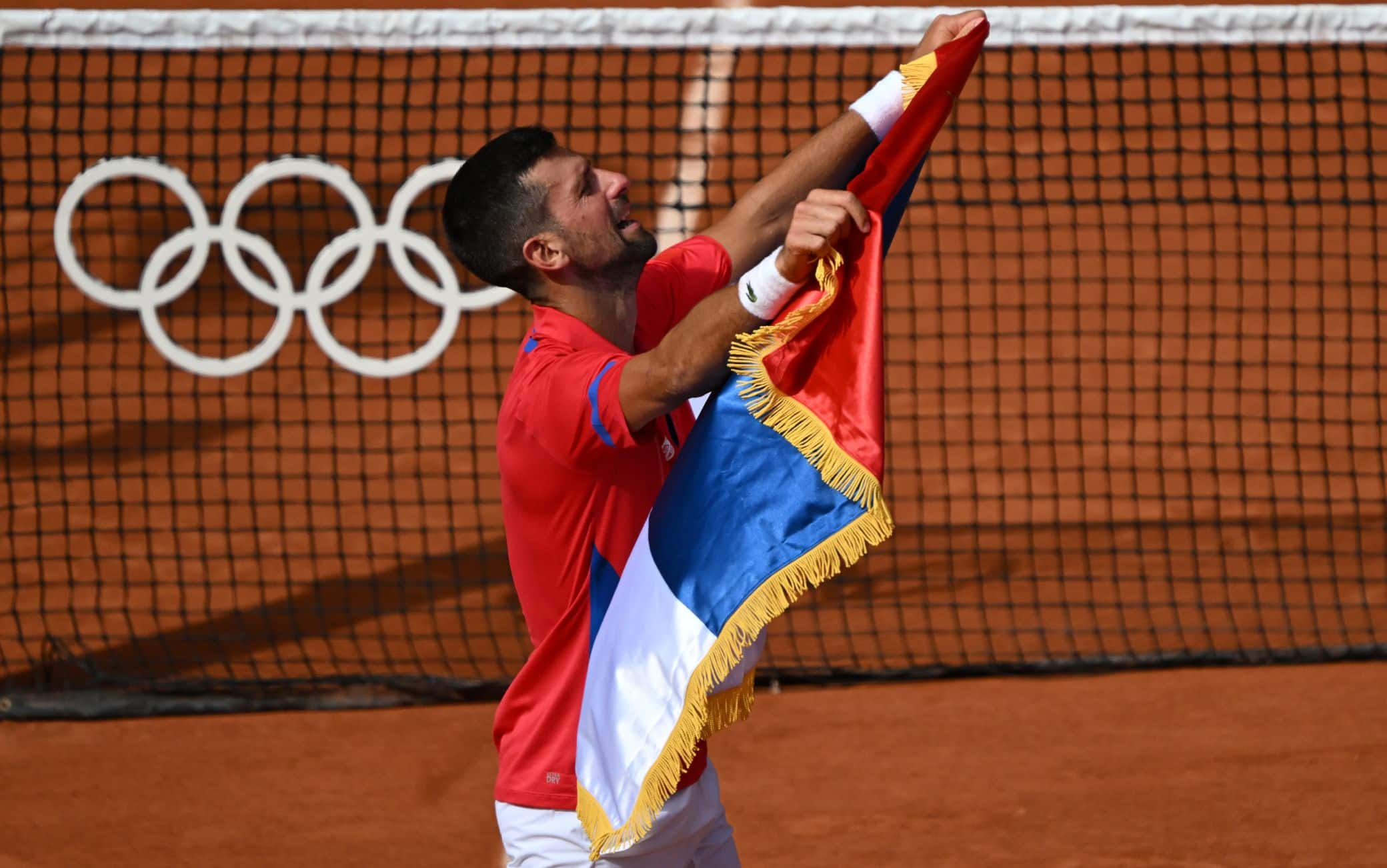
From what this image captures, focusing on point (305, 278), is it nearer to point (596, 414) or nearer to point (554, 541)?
point (554, 541)

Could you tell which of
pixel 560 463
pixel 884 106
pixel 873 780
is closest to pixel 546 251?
pixel 560 463

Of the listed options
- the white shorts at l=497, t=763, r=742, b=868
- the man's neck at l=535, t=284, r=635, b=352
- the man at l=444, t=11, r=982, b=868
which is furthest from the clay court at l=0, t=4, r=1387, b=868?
the man's neck at l=535, t=284, r=635, b=352

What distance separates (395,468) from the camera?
31.6 ft

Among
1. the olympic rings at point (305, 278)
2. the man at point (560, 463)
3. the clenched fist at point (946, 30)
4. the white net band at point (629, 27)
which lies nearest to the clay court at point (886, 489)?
the olympic rings at point (305, 278)

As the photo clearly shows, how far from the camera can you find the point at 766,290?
296 cm

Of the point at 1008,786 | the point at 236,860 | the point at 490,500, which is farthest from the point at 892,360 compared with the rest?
the point at 236,860

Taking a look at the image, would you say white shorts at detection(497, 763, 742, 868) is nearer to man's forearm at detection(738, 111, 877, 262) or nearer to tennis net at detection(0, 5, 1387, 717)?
man's forearm at detection(738, 111, 877, 262)

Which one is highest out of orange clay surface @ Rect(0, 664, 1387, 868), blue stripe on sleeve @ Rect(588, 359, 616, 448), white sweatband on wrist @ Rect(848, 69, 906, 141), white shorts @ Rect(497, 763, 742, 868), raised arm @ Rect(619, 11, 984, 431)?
white sweatband on wrist @ Rect(848, 69, 906, 141)

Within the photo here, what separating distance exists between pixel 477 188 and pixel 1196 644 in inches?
212

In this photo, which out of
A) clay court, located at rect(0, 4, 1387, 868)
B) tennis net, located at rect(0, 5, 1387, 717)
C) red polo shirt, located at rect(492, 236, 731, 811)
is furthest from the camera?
tennis net, located at rect(0, 5, 1387, 717)

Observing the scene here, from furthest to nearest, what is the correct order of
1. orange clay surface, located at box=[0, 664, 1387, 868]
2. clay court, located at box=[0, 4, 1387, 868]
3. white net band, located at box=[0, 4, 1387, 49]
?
white net band, located at box=[0, 4, 1387, 49] < clay court, located at box=[0, 4, 1387, 868] < orange clay surface, located at box=[0, 664, 1387, 868]

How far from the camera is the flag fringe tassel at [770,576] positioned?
120 inches

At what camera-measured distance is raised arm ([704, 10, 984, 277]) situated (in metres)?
3.64

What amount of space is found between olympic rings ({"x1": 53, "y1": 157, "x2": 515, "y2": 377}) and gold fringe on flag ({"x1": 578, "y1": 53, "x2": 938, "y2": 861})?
7459 mm
